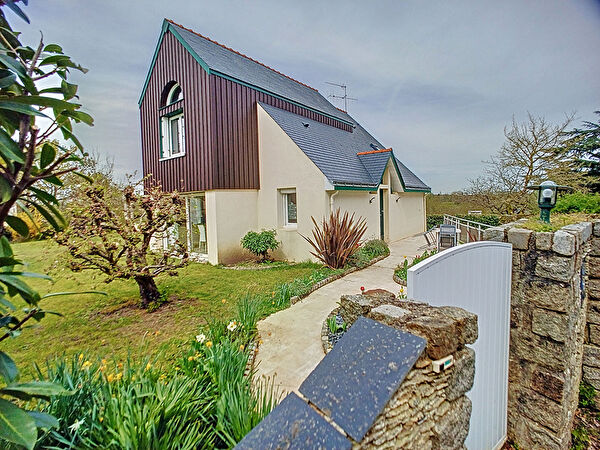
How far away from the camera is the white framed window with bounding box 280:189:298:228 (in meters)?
11.3

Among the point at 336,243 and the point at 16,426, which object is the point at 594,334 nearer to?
the point at 336,243

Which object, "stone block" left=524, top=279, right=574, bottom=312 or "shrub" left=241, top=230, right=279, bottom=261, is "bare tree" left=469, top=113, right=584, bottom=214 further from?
"stone block" left=524, top=279, right=574, bottom=312

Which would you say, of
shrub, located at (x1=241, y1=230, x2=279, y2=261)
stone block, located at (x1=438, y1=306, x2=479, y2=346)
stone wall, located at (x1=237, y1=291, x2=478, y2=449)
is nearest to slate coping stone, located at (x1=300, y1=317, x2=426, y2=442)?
stone wall, located at (x1=237, y1=291, x2=478, y2=449)

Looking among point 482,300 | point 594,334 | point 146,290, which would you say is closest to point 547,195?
point 482,300

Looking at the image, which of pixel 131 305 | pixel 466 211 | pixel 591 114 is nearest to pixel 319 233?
pixel 131 305

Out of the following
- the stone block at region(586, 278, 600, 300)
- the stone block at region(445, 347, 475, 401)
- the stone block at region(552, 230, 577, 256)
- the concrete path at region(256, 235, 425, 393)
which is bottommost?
the concrete path at region(256, 235, 425, 393)

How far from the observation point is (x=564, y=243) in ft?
10.5

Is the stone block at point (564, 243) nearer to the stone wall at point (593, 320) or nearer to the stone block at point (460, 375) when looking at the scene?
the stone block at point (460, 375)

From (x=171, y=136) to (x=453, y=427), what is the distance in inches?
545

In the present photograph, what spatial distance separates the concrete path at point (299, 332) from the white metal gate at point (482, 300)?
79.0 inches

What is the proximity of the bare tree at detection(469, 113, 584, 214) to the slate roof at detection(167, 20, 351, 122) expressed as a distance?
371 inches

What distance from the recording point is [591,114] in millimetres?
20547

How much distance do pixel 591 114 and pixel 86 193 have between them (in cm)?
3024

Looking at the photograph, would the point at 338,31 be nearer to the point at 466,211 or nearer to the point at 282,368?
the point at 282,368
